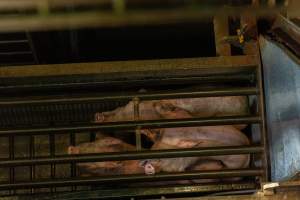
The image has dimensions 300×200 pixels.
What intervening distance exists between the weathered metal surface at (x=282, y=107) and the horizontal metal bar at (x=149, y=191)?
175 millimetres

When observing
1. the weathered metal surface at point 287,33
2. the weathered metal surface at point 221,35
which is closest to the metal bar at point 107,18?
the weathered metal surface at point 287,33

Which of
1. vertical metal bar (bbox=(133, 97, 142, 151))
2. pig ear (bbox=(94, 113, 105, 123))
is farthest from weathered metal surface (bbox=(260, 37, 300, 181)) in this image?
pig ear (bbox=(94, 113, 105, 123))

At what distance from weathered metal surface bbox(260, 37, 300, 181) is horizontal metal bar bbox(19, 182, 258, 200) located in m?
0.18

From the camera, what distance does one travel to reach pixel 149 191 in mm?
2277

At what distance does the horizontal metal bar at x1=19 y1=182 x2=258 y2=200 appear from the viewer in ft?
7.39

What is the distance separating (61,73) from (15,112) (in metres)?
0.44

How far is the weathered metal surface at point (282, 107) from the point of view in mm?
2049

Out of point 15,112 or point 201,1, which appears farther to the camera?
point 15,112

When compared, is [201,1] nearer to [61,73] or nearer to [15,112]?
[61,73]

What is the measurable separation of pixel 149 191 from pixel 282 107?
24.0 inches

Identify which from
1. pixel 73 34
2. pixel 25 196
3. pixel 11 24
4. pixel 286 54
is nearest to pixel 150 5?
pixel 11 24

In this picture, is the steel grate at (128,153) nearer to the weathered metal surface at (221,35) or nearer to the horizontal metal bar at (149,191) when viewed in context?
Result: the horizontal metal bar at (149,191)

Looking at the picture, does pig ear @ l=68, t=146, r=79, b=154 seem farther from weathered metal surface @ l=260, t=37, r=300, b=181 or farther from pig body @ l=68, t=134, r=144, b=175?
weathered metal surface @ l=260, t=37, r=300, b=181

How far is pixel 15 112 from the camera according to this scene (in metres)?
2.60
